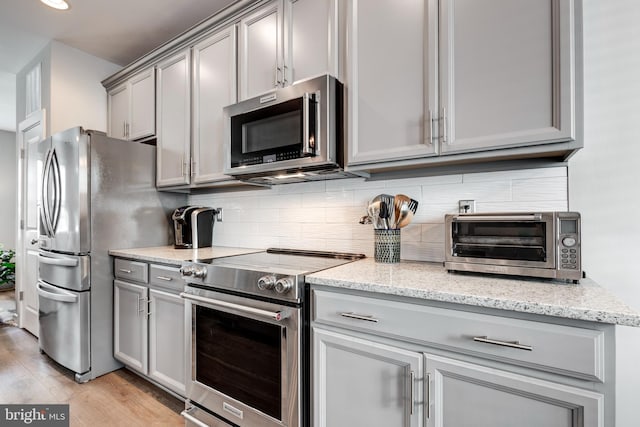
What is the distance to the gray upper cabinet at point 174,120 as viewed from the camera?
2.43 m

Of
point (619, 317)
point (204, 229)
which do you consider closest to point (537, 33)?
point (619, 317)

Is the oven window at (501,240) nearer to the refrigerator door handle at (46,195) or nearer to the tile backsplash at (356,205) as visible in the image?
the tile backsplash at (356,205)

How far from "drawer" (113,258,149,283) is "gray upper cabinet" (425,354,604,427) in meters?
1.87

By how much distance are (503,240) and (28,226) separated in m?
4.24

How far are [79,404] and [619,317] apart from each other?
107 inches

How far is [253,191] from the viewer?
251 centimetres

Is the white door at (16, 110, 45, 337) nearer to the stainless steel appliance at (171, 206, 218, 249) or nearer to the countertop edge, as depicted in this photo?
the stainless steel appliance at (171, 206, 218, 249)

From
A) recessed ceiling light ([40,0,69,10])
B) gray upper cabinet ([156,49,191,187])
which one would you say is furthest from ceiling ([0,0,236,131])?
gray upper cabinet ([156,49,191,187])

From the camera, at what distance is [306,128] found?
1.61 m

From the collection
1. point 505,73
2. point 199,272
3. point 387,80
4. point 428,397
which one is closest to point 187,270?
point 199,272

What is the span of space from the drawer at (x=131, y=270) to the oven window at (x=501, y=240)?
193cm

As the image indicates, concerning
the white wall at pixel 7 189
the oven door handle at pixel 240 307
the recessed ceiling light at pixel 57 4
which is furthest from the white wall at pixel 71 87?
the white wall at pixel 7 189

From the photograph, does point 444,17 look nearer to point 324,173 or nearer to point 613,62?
point 613,62

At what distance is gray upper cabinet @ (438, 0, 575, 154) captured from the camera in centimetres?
115
